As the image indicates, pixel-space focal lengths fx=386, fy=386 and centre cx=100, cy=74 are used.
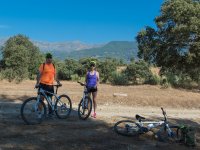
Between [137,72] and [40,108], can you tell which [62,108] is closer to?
[40,108]

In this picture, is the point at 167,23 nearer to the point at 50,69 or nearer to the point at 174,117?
the point at 174,117

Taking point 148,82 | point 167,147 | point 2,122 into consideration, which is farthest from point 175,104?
point 148,82

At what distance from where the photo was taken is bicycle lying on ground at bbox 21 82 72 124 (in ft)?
35.1

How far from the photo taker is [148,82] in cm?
2892

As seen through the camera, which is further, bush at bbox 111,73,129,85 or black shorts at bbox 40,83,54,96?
bush at bbox 111,73,129,85

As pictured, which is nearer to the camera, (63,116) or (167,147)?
(167,147)

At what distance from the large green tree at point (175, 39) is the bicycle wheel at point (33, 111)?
14.4m

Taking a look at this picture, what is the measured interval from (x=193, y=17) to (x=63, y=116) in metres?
14.1

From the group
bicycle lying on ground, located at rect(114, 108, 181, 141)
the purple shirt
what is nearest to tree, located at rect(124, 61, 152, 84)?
the purple shirt

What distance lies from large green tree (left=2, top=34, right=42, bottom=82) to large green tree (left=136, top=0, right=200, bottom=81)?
1010cm

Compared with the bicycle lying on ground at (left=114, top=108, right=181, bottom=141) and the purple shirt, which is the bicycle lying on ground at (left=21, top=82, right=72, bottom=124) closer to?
the purple shirt

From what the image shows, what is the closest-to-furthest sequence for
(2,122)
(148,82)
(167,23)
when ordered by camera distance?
(2,122)
(167,23)
(148,82)

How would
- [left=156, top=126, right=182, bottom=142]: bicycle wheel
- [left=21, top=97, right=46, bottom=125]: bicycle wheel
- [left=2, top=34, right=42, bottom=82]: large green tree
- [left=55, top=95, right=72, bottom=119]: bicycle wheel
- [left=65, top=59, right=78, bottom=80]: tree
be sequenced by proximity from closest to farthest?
[left=156, top=126, right=182, bottom=142]: bicycle wheel → [left=21, top=97, right=46, bottom=125]: bicycle wheel → [left=55, top=95, right=72, bottom=119]: bicycle wheel → [left=2, top=34, right=42, bottom=82]: large green tree → [left=65, top=59, right=78, bottom=80]: tree

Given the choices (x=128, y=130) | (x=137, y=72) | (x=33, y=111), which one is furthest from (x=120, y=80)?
(x=128, y=130)
